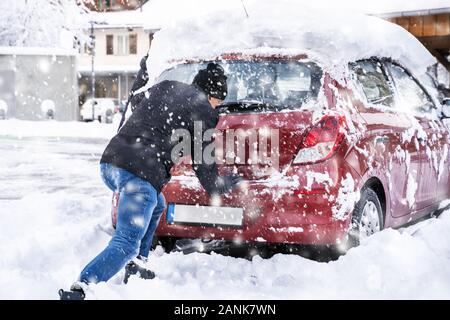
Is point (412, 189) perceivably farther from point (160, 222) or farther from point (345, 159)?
point (160, 222)

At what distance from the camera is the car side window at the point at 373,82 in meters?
5.18

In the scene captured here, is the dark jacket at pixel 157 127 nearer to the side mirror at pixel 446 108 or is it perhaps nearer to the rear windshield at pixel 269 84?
the rear windshield at pixel 269 84

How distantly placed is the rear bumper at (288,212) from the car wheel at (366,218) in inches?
5.7

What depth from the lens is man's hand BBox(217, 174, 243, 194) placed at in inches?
168

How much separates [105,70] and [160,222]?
5196 centimetres

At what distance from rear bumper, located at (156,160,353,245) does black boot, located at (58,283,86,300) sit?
118cm

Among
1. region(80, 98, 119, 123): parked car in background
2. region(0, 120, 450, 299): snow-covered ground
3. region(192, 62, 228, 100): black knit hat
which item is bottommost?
region(80, 98, 119, 123): parked car in background

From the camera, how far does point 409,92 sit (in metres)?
6.22

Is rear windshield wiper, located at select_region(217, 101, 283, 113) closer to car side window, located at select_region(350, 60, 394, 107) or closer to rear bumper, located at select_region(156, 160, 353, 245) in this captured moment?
rear bumper, located at select_region(156, 160, 353, 245)

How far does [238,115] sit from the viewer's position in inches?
184

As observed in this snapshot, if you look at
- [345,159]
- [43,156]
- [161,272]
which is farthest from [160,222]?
[43,156]

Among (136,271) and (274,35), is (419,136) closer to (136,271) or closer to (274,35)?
(274,35)

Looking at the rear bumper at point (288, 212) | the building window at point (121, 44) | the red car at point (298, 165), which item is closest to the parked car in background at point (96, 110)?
the building window at point (121, 44)

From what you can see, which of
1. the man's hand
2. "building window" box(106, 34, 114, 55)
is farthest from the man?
"building window" box(106, 34, 114, 55)
